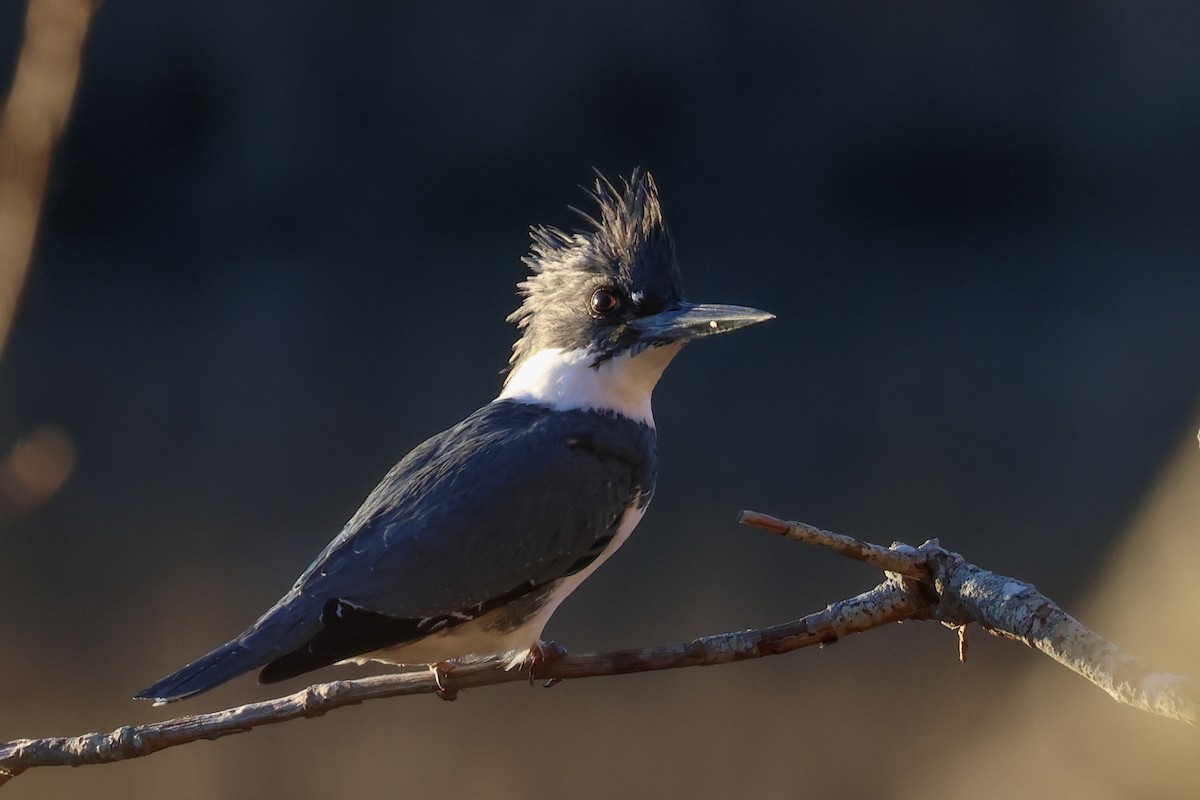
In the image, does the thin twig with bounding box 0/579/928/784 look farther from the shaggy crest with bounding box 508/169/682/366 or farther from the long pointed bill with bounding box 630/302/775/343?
the shaggy crest with bounding box 508/169/682/366

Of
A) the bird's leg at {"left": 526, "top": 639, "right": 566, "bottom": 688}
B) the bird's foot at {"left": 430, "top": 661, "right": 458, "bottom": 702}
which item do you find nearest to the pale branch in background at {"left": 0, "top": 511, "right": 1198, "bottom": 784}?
the bird's foot at {"left": 430, "top": 661, "right": 458, "bottom": 702}

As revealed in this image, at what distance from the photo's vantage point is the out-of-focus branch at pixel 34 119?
0.80 m

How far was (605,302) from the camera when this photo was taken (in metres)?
1.35

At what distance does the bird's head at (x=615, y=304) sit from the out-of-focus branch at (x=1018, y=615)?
1.45 ft

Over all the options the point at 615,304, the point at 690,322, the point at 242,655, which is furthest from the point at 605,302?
the point at 242,655

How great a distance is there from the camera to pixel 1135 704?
2.02 feet

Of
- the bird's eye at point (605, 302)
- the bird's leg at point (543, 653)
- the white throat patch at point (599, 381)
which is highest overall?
the bird's eye at point (605, 302)

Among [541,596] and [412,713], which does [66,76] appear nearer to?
[541,596]

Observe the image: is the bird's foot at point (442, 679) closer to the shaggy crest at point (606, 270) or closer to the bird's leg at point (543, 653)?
the bird's leg at point (543, 653)

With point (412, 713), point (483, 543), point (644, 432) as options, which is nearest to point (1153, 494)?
point (412, 713)

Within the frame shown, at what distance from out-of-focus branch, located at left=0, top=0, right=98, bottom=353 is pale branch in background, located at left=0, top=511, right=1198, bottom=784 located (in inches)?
12.7

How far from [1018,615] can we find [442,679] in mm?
572

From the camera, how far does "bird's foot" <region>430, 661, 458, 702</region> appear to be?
111cm

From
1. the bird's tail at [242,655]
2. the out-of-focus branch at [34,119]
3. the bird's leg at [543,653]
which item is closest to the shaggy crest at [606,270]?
the bird's leg at [543,653]
